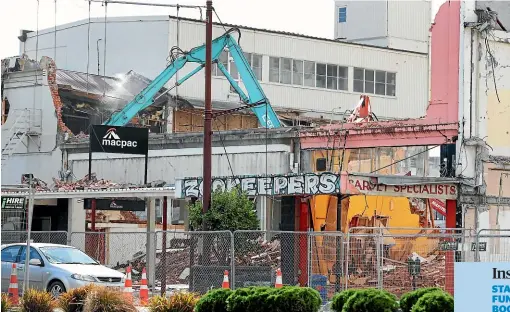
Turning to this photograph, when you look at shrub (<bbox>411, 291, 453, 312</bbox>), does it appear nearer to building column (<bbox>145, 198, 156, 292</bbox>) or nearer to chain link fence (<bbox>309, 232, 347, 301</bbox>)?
chain link fence (<bbox>309, 232, 347, 301</bbox>)

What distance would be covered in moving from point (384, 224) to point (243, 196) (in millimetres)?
8730

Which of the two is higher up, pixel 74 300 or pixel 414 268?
pixel 414 268

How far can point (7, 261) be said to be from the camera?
27125 mm

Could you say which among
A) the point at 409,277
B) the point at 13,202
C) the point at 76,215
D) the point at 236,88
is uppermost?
the point at 236,88

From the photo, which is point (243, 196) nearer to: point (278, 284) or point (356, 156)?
point (278, 284)

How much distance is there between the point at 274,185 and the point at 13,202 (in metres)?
8.62

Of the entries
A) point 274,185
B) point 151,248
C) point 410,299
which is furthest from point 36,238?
point 410,299

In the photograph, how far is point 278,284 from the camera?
22.9 metres

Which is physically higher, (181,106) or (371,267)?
(181,106)

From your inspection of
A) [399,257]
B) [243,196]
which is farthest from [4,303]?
[399,257]

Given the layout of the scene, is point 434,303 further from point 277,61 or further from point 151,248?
point 277,61

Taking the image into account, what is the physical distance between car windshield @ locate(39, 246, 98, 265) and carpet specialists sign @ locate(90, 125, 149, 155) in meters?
12.8

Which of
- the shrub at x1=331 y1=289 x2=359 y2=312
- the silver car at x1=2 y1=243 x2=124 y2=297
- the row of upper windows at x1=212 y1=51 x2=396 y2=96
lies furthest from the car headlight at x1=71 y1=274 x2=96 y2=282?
the row of upper windows at x1=212 y1=51 x2=396 y2=96

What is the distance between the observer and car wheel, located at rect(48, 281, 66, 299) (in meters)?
25.4
